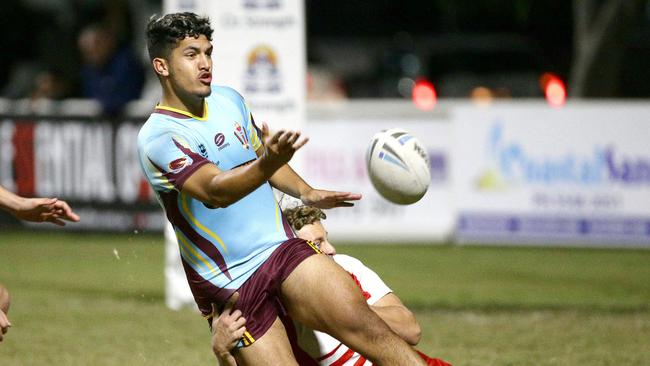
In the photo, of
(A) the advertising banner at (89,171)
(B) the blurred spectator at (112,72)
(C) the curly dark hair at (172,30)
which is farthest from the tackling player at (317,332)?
(B) the blurred spectator at (112,72)

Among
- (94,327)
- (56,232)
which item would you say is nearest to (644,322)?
(94,327)

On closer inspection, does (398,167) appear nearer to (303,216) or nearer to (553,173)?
(303,216)

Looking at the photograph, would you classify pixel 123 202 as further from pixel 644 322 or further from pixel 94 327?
pixel 644 322

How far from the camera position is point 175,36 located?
19.1ft

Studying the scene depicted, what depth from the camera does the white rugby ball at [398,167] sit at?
6.52m

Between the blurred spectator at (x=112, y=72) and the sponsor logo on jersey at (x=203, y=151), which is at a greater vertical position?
the sponsor logo on jersey at (x=203, y=151)

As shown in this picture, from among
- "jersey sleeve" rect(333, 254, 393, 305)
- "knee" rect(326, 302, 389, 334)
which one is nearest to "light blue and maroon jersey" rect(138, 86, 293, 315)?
"knee" rect(326, 302, 389, 334)

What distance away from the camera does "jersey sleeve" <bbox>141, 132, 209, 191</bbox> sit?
5.55m

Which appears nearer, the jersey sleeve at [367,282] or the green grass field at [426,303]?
the jersey sleeve at [367,282]

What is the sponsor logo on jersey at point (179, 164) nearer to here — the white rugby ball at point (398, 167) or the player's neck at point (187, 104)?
the player's neck at point (187, 104)

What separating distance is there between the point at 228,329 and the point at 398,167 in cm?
146

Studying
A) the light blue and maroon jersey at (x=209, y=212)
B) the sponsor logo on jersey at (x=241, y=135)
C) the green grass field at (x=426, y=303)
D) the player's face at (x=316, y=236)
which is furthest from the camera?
the green grass field at (x=426, y=303)

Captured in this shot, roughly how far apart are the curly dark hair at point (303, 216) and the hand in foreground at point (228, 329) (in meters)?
0.80

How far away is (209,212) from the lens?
5.70 m
